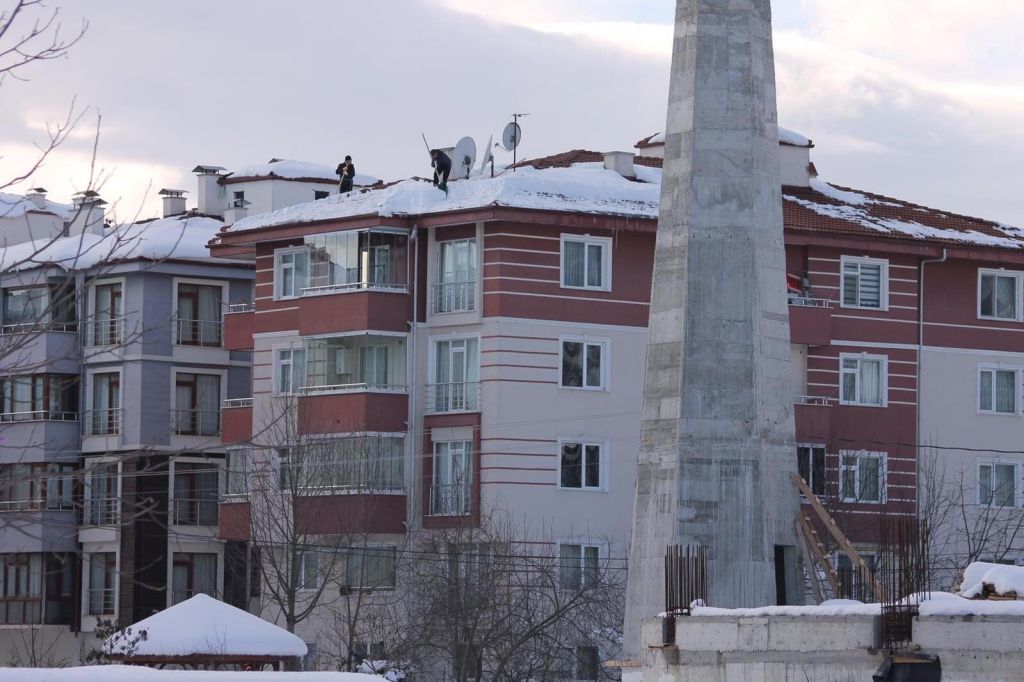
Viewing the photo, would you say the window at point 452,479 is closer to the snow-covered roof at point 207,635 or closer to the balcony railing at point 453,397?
the balcony railing at point 453,397

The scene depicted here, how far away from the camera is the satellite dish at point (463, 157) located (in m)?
59.7

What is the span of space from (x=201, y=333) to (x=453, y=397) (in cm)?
1128

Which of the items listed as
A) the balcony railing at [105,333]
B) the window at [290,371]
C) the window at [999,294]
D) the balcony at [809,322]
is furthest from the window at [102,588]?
the window at [999,294]

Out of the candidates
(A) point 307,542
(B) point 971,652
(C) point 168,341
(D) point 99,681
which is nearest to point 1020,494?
(A) point 307,542

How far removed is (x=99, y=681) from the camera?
14.6 m

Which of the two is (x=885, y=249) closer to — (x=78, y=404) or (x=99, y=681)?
(x=78, y=404)

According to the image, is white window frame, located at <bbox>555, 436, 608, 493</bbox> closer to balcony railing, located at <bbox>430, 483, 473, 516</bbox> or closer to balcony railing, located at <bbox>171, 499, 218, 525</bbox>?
balcony railing, located at <bbox>430, 483, 473, 516</bbox>

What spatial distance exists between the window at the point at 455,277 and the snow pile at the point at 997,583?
30.3 metres

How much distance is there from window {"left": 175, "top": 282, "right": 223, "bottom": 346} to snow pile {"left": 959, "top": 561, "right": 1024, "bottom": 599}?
131ft

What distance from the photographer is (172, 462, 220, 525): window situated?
62.9 metres

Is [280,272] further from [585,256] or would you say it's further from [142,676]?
[142,676]

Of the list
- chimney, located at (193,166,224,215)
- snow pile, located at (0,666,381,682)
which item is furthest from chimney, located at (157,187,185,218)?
snow pile, located at (0,666,381,682)

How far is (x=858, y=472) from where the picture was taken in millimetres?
58250

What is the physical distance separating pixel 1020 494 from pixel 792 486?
79.8ft
